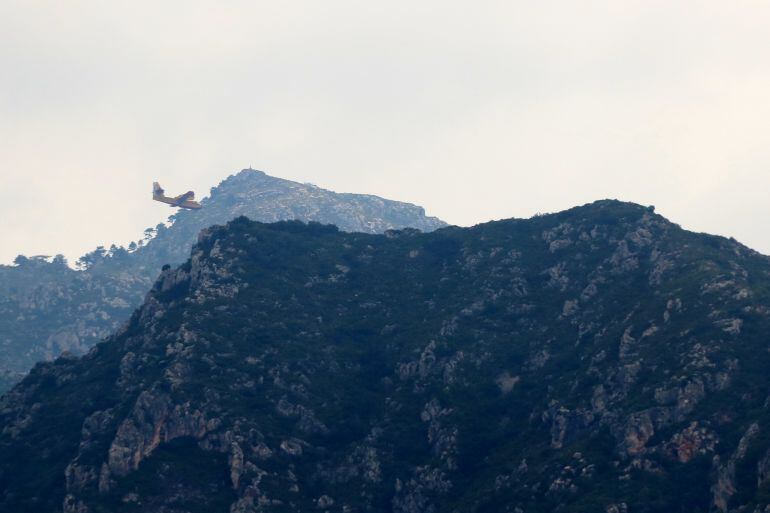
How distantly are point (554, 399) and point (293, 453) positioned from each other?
50.0 metres

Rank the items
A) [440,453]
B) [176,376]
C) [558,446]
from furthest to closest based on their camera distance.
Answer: [176,376] → [440,453] → [558,446]

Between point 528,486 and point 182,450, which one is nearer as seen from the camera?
point 528,486

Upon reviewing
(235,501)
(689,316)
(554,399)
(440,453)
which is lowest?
(235,501)

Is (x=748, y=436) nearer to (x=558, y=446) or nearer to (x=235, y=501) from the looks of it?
(x=558, y=446)

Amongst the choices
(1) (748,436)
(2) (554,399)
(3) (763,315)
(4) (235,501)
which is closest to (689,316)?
(3) (763,315)

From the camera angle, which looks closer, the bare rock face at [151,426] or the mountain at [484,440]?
the mountain at [484,440]

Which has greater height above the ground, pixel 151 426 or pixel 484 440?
pixel 484 440

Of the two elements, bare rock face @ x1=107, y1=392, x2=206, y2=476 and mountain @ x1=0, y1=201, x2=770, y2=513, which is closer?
mountain @ x1=0, y1=201, x2=770, y2=513

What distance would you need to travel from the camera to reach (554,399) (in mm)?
183625

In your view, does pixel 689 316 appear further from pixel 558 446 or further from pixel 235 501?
pixel 235 501

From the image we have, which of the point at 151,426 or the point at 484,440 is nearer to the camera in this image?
the point at 484,440

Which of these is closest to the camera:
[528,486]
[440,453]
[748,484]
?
[748,484]

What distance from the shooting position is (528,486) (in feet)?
523

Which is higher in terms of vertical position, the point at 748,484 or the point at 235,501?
the point at 748,484
